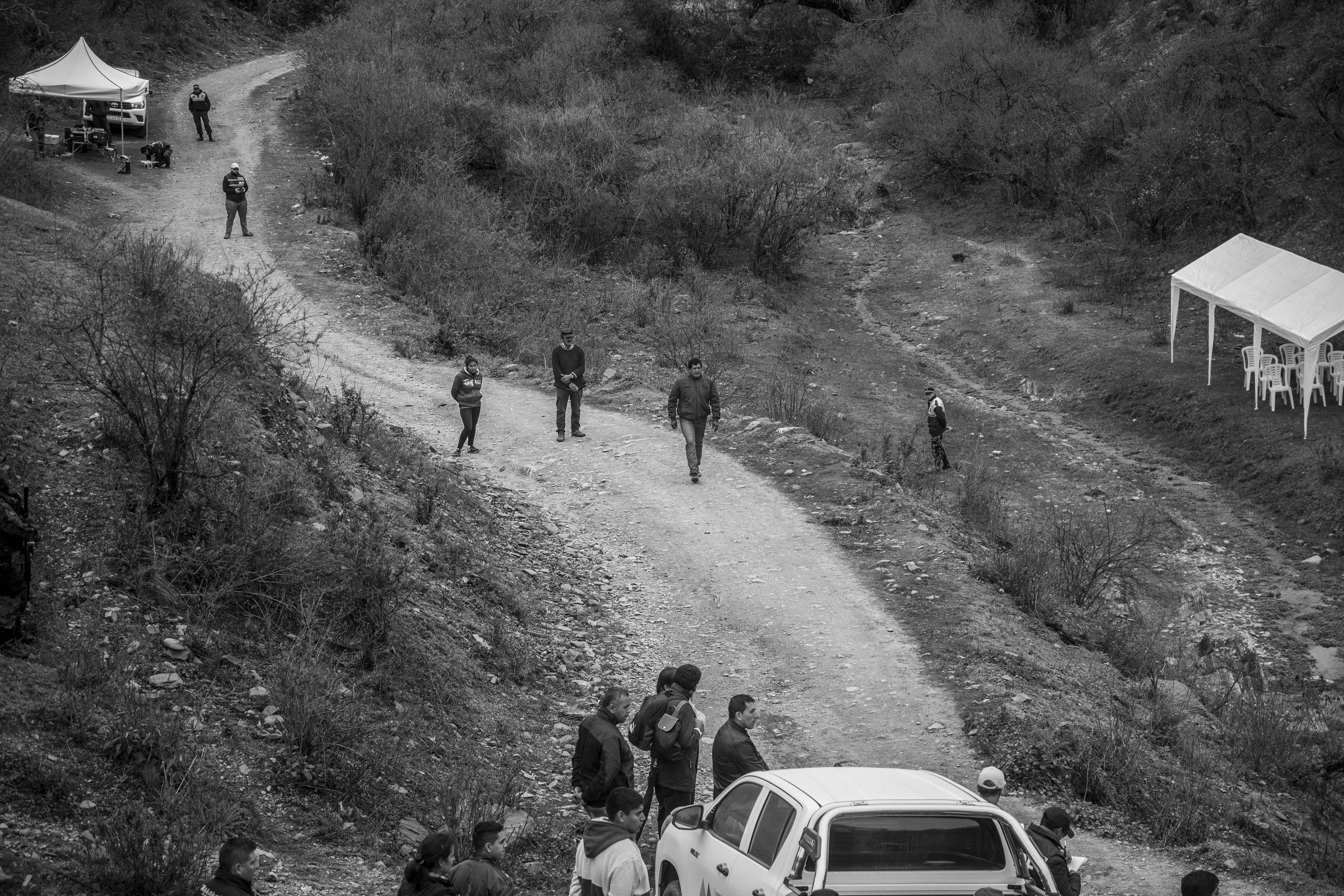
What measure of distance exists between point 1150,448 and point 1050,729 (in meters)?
13.6

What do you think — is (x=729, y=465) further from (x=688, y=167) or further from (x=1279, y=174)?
(x=1279, y=174)

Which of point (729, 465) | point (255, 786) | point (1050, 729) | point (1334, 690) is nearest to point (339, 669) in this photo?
point (255, 786)

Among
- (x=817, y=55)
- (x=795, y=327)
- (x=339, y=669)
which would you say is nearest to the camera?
(x=339, y=669)

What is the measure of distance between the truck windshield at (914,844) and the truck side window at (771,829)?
30 cm

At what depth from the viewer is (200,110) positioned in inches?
1237

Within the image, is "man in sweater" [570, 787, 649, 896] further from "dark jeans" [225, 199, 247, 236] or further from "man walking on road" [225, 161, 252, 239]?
"dark jeans" [225, 199, 247, 236]

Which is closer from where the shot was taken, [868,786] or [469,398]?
[868,786]

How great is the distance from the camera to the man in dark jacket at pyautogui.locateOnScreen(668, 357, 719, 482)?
1509 cm

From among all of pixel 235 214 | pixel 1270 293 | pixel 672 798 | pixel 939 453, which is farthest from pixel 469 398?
pixel 1270 293

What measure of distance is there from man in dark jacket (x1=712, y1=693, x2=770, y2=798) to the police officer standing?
4564mm

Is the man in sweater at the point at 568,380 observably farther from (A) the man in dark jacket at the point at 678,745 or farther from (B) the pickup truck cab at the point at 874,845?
(B) the pickup truck cab at the point at 874,845

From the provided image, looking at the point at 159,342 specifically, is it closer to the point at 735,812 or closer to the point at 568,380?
the point at 568,380

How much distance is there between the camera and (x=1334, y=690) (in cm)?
1441

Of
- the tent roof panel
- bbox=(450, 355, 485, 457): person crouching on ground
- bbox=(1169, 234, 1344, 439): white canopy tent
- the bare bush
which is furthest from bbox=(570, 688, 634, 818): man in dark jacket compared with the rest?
the tent roof panel
